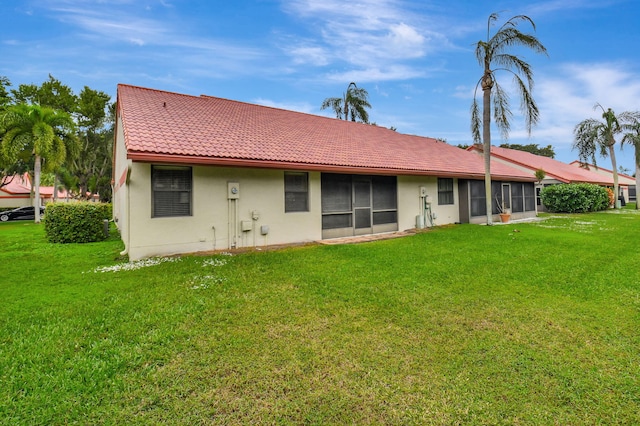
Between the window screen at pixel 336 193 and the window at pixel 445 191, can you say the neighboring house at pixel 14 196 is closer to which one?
the window screen at pixel 336 193

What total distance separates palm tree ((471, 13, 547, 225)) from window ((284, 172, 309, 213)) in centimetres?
880

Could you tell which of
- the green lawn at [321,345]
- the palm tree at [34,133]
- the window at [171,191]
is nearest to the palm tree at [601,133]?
the green lawn at [321,345]

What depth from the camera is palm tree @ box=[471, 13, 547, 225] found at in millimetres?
11922

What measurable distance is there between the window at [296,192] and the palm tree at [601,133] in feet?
84.7

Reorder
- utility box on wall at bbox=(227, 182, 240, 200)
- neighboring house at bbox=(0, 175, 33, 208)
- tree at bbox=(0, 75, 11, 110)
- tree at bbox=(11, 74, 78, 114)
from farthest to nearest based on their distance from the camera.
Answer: neighboring house at bbox=(0, 175, 33, 208) → tree at bbox=(11, 74, 78, 114) → tree at bbox=(0, 75, 11, 110) → utility box on wall at bbox=(227, 182, 240, 200)

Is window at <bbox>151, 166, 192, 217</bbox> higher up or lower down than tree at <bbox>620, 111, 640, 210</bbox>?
lower down

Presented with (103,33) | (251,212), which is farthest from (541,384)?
(103,33)

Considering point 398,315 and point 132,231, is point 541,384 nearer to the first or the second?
point 398,315

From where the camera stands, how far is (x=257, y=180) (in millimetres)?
8445

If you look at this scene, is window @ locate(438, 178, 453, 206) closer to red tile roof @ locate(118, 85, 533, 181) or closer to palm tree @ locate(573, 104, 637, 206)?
red tile roof @ locate(118, 85, 533, 181)

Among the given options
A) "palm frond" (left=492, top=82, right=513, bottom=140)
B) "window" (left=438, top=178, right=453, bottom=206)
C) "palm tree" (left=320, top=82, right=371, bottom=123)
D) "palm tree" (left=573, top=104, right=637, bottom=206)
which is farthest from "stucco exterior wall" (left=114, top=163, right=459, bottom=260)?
"palm tree" (left=573, top=104, right=637, bottom=206)

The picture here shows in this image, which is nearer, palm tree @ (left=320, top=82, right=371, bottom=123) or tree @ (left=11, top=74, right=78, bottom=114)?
palm tree @ (left=320, top=82, right=371, bottom=123)

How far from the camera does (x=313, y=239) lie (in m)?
9.51

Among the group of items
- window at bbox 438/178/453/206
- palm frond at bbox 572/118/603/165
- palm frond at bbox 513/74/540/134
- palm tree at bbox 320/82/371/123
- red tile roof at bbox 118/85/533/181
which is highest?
palm tree at bbox 320/82/371/123
